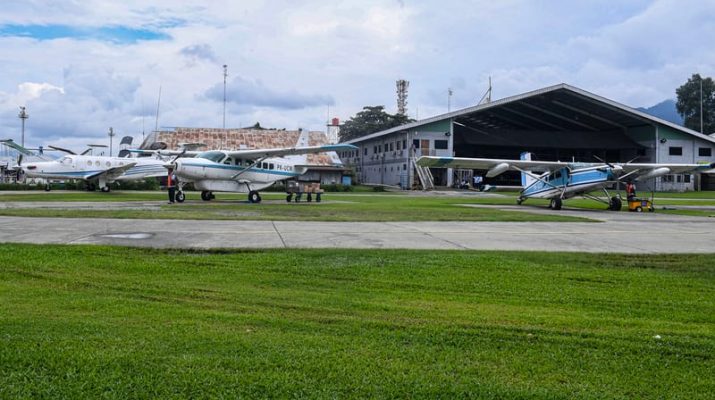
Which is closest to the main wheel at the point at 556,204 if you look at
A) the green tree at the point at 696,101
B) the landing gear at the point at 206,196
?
the landing gear at the point at 206,196

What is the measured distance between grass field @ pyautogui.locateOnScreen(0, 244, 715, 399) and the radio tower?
108m

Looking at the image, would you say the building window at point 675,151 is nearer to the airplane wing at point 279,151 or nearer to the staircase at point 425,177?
the staircase at point 425,177

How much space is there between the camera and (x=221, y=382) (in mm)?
4066

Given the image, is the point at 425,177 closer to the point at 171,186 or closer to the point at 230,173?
the point at 230,173

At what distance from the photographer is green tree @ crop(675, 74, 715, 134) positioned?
4109 inches

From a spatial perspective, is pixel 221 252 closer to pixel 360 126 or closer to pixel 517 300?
pixel 517 300

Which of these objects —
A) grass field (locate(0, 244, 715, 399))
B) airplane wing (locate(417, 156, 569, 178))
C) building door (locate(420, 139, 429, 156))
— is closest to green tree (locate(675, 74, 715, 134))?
building door (locate(420, 139, 429, 156))

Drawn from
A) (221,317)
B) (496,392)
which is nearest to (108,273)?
(221,317)

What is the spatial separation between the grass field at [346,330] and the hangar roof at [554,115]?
53.2 metres

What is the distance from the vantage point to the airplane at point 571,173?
28.9 metres

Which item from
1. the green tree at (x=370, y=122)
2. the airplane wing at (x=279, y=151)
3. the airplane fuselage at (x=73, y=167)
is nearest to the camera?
the airplane wing at (x=279, y=151)

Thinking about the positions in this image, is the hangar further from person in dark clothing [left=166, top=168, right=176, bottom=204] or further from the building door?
person in dark clothing [left=166, top=168, right=176, bottom=204]

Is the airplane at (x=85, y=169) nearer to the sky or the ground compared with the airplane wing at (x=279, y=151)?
nearer to the ground

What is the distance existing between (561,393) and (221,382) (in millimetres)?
2294
